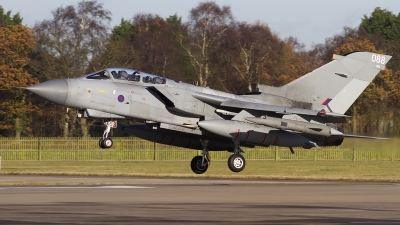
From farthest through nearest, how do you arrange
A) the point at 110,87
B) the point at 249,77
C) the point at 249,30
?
the point at 249,30
the point at 249,77
the point at 110,87

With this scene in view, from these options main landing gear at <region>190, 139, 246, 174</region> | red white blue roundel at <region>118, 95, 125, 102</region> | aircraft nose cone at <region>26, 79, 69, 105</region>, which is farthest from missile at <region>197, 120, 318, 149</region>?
aircraft nose cone at <region>26, 79, 69, 105</region>

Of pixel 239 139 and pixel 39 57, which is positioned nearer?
pixel 239 139

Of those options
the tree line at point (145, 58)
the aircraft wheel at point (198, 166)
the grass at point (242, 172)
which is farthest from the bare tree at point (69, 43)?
the aircraft wheel at point (198, 166)

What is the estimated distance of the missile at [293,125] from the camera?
962 inches

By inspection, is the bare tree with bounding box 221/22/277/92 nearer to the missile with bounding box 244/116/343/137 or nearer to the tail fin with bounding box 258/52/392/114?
the tail fin with bounding box 258/52/392/114

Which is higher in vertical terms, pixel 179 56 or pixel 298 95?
pixel 179 56

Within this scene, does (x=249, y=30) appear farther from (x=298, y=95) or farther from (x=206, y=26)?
(x=298, y=95)

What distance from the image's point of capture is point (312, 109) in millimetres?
26438

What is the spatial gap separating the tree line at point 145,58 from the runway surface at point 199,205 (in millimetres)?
23808

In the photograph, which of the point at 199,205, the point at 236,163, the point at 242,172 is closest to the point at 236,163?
the point at 236,163

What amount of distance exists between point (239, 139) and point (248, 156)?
60.2 ft

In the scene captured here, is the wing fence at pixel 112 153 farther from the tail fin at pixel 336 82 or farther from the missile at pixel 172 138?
the tail fin at pixel 336 82

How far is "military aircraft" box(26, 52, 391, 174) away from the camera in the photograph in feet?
76.0

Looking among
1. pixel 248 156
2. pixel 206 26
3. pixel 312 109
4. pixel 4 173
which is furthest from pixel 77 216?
pixel 206 26
